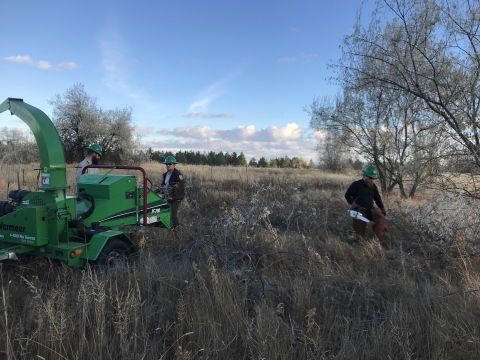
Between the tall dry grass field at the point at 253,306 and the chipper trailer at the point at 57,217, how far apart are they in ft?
0.92

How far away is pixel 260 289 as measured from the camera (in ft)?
11.8

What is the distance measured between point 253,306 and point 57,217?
2537 mm

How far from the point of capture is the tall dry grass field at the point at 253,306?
102 inches

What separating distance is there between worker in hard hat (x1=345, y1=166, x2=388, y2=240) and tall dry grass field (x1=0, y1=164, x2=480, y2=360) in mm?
1080

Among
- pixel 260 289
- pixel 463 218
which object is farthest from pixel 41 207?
pixel 463 218

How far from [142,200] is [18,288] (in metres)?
2.01

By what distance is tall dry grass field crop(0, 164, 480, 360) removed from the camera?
259 centimetres

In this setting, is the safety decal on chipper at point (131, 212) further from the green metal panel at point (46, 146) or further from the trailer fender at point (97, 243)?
the green metal panel at point (46, 146)

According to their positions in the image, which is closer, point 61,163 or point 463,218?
point 61,163

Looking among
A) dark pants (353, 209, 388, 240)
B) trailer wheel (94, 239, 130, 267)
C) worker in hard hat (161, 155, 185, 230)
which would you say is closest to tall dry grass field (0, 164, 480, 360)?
trailer wheel (94, 239, 130, 267)

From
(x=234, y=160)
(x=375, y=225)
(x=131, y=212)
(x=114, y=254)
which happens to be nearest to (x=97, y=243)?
(x=114, y=254)

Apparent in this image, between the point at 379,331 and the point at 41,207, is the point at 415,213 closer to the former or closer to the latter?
the point at 379,331

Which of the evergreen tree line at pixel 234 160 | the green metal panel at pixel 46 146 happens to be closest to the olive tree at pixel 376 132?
the green metal panel at pixel 46 146

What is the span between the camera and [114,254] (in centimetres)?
439
